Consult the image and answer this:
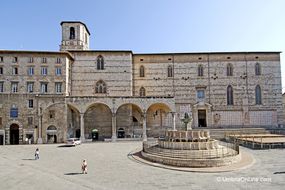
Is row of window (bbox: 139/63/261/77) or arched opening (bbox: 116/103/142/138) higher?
row of window (bbox: 139/63/261/77)

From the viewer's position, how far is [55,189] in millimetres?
11961

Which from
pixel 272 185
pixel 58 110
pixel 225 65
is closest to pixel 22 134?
pixel 58 110

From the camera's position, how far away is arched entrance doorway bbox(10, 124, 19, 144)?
31219mm

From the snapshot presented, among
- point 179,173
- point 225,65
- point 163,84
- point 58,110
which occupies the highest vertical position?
point 225,65

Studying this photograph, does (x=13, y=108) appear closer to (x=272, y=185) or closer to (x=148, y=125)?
(x=148, y=125)

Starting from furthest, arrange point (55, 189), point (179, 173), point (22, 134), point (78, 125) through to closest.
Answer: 1. point (78, 125)
2. point (22, 134)
3. point (179, 173)
4. point (55, 189)

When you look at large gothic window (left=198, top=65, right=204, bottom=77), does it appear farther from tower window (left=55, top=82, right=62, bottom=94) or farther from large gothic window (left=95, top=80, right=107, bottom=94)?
tower window (left=55, top=82, right=62, bottom=94)

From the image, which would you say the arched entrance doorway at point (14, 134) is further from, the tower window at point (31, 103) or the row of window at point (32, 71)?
the row of window at point (32, 71)

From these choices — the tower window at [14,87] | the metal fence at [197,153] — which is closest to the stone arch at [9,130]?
Answer: the tower window at [14,87]

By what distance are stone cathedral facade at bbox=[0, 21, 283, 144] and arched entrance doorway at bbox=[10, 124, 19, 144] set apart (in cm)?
12

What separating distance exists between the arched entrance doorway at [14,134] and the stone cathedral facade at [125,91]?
0.12m

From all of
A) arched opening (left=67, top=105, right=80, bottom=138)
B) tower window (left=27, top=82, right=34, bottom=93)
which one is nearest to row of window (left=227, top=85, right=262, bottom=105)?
arched opening (left=67, top=105, right=80, bottom=138)

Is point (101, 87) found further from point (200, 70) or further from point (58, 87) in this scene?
point (200, 70)

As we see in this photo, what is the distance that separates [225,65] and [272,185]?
97.8ft
